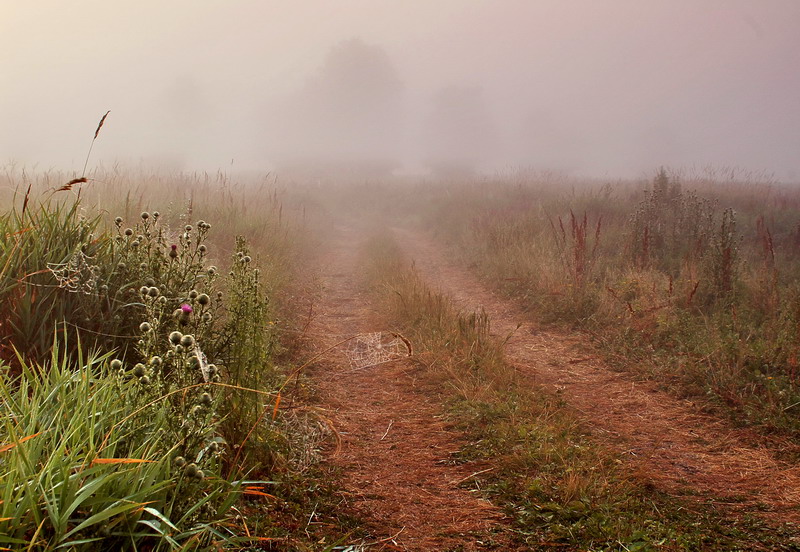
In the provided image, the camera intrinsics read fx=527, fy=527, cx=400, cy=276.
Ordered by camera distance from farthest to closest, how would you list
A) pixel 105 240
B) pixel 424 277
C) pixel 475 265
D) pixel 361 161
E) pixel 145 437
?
pixel 361 161
pixel 475 265
pixel 424 277
pixel 105 240
pixel 145 437

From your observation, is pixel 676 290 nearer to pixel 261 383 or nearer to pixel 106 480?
pixel 261 383

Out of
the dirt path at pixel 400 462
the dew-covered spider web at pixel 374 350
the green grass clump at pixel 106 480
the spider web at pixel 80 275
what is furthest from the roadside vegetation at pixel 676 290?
the spider web at pixel 80 275

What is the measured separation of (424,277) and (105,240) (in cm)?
638

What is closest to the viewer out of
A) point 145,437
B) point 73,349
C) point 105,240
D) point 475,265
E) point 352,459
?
point 145,437

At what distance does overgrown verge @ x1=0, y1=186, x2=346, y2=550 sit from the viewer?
1.52m

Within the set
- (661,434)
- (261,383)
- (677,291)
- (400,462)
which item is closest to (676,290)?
(677,291)

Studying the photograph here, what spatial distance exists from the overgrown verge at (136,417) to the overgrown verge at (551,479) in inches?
40.8

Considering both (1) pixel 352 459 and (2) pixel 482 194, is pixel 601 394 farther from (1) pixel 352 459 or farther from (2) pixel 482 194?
(2) pixel 482 194

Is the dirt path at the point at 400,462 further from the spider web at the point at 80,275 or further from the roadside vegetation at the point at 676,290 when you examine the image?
the roadside vegetation at the point at 676,290

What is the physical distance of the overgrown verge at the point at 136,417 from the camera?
4.99ft

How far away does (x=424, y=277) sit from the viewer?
9.45m

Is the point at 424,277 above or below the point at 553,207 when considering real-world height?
below

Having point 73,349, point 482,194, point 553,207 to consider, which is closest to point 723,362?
point 73,349

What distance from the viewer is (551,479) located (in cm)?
289
